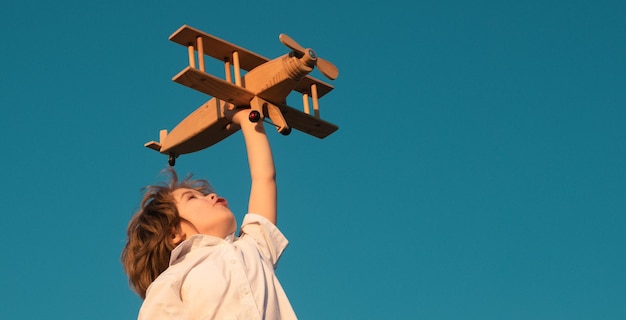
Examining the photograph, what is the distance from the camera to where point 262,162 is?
4.81 metres

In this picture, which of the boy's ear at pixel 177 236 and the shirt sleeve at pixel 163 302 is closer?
the shirt sleeve at pixel 163 302

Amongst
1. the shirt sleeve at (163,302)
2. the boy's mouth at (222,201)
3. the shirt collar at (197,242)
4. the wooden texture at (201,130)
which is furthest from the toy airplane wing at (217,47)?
the shirt sleeve at (163,302)

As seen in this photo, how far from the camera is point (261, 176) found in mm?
4758

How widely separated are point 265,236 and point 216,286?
1.84 ft

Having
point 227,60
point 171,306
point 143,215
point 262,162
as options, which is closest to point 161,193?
point 143,215

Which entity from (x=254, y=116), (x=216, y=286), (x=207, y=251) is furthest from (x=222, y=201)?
(x=216, y=286)

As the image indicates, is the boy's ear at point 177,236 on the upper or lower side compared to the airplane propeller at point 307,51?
lower

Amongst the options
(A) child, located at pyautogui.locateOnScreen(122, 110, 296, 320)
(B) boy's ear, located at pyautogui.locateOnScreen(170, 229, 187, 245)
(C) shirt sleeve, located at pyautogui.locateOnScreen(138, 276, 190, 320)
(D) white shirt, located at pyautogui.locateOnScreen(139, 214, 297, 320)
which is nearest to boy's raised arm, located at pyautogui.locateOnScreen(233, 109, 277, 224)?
(A) child, located at pyautogui.locateOnScreen(122, 110, 296, 320)

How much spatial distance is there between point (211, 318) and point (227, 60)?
213cm

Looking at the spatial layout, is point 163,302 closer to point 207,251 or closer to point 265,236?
point 207,251

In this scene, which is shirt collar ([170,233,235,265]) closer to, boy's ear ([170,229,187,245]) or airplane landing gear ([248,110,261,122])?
boy's ear ([170,229,187,245])

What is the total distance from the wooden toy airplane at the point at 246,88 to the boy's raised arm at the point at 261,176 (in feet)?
0.75

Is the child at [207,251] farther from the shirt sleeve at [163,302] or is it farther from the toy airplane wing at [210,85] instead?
the toy airplane wing at [210,85]

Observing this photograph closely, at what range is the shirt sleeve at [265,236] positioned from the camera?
4574mm
